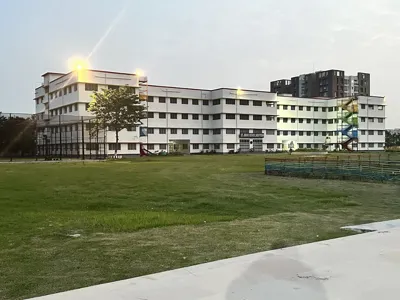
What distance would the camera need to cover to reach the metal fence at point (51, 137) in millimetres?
61312

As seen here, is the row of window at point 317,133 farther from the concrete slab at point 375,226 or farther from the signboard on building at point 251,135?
the concrete slab at point 375,226

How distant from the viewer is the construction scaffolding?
9019cm

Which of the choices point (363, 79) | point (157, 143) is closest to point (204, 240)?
point (157, 143)

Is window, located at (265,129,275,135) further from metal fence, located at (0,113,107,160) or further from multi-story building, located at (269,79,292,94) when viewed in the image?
multi-story building, located at (269,79,292,94)

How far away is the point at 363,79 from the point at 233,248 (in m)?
164

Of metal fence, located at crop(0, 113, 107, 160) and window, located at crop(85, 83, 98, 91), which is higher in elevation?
window, located at crop(85, 83, 98, 91)

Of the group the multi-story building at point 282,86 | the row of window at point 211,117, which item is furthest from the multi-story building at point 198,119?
the multi-story building at point 282,86

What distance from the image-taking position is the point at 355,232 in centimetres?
841

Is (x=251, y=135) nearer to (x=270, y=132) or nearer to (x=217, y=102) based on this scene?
(x=270, y=132)

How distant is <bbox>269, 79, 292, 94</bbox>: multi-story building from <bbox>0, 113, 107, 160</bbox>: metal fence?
101675 mm

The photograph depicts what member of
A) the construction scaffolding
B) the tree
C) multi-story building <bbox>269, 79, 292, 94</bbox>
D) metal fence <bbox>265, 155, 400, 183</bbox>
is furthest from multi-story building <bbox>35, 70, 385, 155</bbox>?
multi-story building <bbox>269, 79, 292, 94</bbox>

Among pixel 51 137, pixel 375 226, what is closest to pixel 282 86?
pixel 51 137

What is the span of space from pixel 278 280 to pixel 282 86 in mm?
158348

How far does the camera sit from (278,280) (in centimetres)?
512
